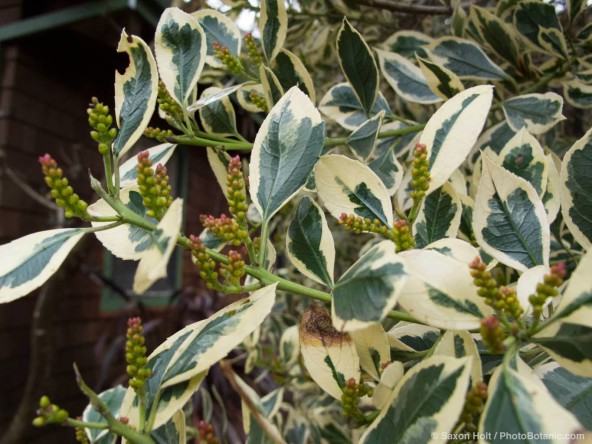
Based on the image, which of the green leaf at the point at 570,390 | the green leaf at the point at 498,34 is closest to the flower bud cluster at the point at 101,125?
the green leaf at the point at 570,390

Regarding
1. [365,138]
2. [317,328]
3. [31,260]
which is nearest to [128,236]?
[31,260]

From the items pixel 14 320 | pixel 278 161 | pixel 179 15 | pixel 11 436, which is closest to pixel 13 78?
pixel 14 320

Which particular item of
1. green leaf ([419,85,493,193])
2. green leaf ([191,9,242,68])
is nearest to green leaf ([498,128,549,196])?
green leaf ([419,85,493,193])

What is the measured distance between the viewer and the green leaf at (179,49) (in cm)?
58

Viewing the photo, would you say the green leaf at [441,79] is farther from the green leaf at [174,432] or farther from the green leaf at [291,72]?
the green leaf at [174,432]

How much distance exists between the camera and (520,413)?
0.32 meters

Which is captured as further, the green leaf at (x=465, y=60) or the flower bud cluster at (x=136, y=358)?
the green leaf at (x=465, y=60)

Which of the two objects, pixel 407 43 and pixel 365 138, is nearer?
pixel 365 138

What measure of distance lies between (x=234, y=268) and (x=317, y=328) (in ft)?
0.41

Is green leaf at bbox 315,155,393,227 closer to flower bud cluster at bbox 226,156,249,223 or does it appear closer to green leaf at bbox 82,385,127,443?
flower bud cluster at bbox 226,156,249,223

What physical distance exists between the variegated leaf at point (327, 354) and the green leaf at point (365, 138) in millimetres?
245

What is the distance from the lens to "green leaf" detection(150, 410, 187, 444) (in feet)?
1.66

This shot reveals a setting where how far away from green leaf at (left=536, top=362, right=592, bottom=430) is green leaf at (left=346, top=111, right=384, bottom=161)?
339mm

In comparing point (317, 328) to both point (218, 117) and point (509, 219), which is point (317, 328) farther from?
point (218, 117)
